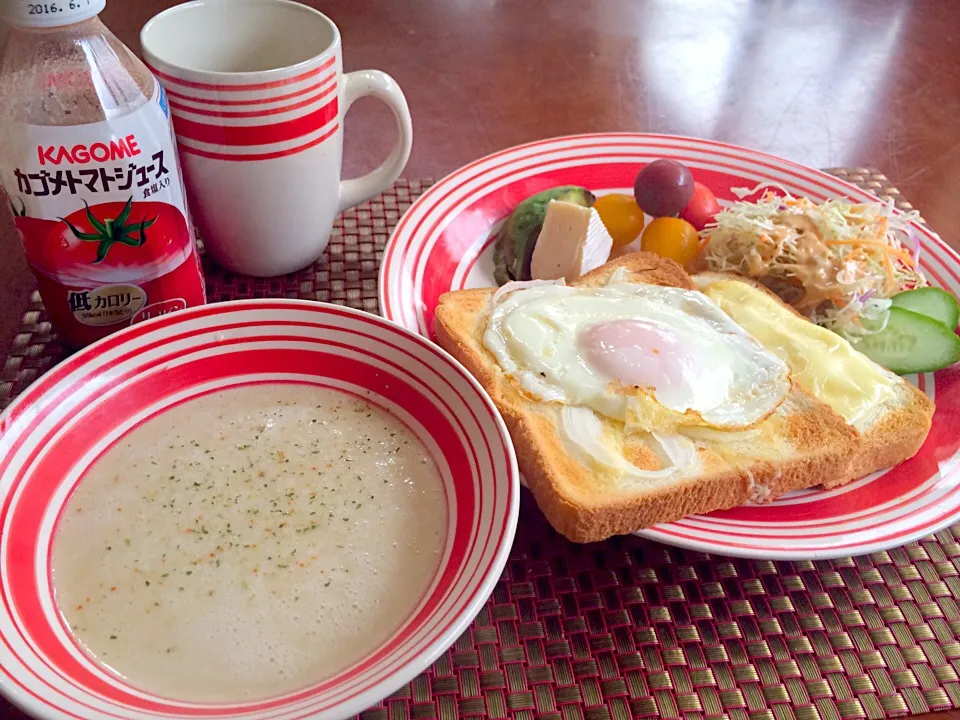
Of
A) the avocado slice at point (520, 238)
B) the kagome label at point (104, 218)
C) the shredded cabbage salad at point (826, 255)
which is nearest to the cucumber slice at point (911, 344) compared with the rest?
the shredded cabbage salad at point (826, 255)

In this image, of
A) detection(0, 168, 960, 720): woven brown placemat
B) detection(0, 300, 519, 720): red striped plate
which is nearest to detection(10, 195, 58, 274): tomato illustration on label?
detection(0, 300, 519, 720): red striped plate

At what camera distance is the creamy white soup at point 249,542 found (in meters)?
0.84

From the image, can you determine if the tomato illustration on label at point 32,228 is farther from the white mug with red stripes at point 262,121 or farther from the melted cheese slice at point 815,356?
the melted cheese slice at point 815,356

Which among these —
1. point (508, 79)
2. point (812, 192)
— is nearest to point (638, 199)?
point (812, 192)

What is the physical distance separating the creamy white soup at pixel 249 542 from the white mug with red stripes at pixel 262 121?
1.59 ft

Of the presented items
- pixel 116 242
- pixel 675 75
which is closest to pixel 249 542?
pixel 116 242

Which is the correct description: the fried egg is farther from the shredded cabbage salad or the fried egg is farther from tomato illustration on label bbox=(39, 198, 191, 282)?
tomato illustration on label bbox=(39, 198, 191, 282)

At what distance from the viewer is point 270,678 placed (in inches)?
32.2

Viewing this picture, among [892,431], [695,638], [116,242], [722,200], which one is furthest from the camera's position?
[722,200]

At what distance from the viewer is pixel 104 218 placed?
1.16 m

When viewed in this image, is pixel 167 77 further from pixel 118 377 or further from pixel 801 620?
pixel 801 620

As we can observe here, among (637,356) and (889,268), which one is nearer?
(637,356)

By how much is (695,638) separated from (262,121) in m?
1.09

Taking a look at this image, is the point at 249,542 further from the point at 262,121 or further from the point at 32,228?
the point at 262,121
